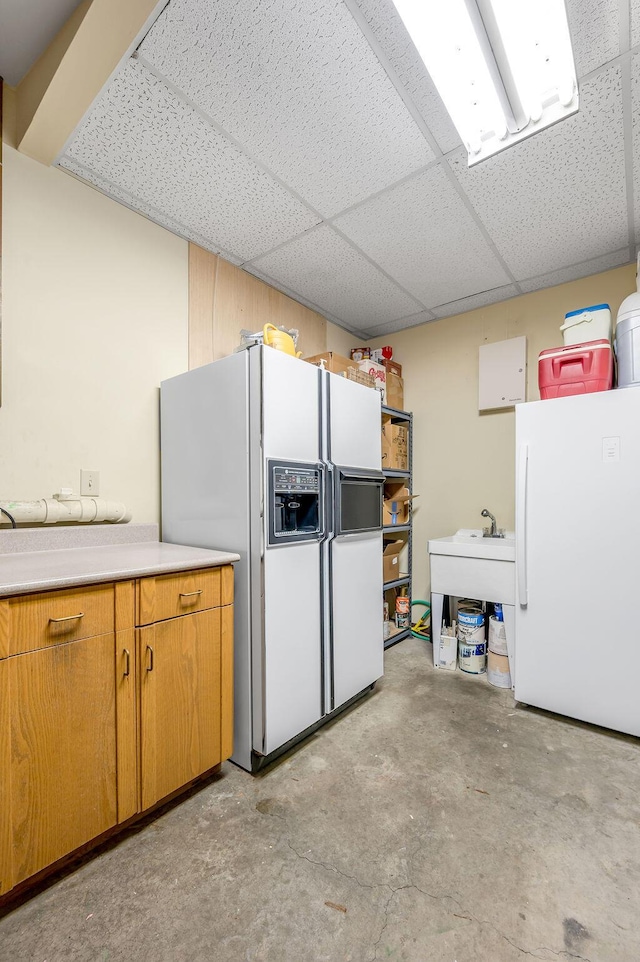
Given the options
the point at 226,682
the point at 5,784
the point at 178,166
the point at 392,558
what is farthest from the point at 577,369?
the point at 5,784

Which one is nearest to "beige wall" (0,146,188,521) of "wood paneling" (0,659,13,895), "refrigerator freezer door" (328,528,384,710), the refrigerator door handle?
"wood paneling" (0,659,13,895)

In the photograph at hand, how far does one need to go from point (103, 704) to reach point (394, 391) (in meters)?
2.99

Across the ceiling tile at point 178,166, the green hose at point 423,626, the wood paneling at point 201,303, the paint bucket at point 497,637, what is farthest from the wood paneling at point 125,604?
the green hose at point 423,626

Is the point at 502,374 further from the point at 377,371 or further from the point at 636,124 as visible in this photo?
the point at 636,124

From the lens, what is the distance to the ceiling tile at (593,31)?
1285 millimetres

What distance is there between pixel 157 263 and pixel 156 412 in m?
0.80

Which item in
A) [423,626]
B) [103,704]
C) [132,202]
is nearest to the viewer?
[103,704]

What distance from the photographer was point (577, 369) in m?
2.32

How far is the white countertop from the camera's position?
1222 millimetres

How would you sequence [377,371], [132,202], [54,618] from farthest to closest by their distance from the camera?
[377,371] < [132,202] < [54,618]

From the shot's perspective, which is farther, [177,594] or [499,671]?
[499,671]

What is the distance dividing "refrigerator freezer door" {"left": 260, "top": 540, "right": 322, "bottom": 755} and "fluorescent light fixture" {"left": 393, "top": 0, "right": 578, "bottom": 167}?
181 cm

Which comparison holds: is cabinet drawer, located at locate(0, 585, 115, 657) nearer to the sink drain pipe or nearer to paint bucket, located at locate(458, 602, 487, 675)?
the sink drain pipe

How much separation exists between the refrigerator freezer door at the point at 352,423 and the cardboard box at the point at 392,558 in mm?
1075
